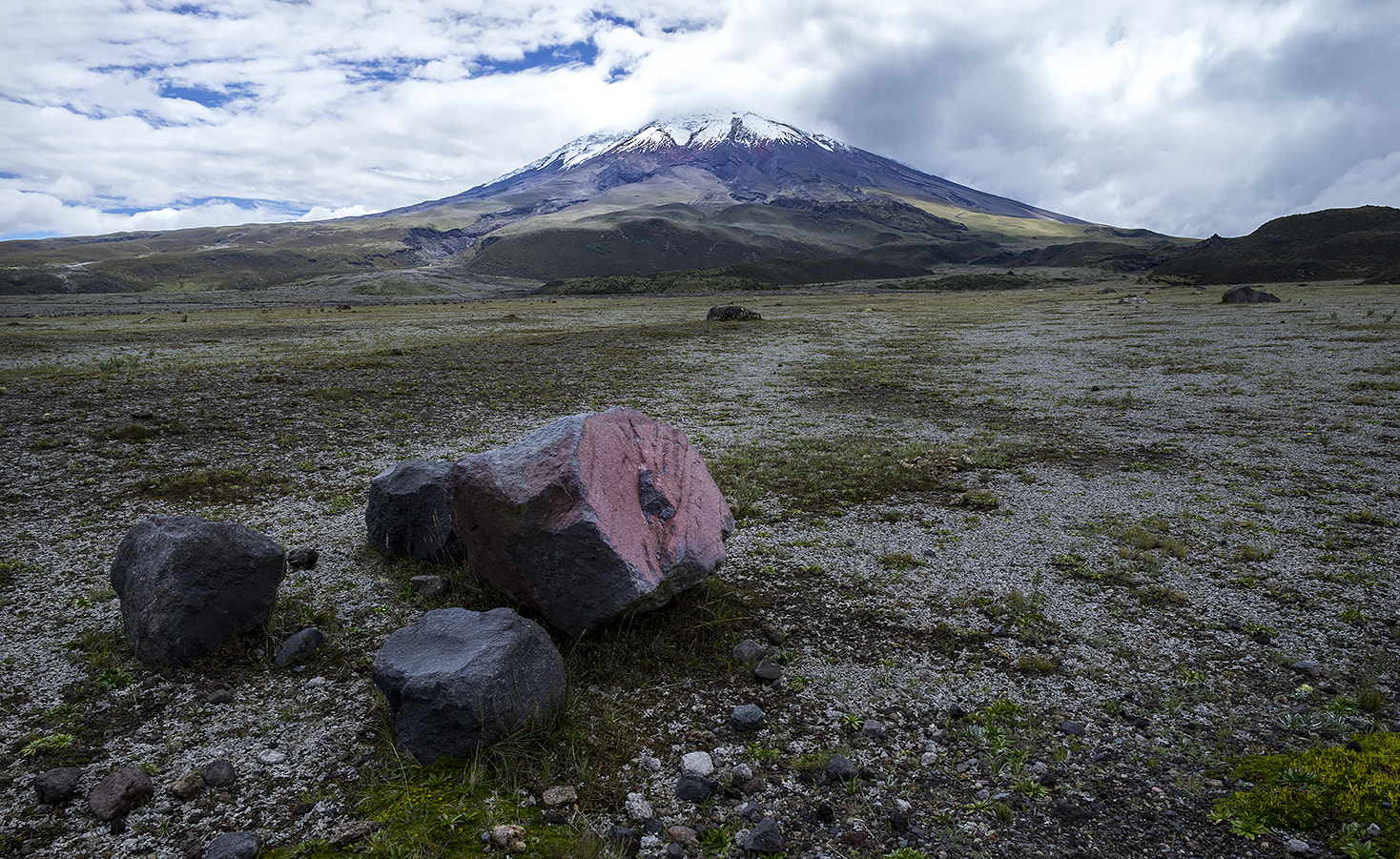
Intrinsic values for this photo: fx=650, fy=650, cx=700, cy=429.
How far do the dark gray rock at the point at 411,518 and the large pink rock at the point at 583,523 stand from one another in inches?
67.9

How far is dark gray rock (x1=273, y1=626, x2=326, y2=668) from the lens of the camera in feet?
23.7

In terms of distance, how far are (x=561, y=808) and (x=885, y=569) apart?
235 inches

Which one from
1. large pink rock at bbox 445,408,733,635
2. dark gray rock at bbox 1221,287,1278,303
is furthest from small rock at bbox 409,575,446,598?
dark gray rock at bbox 1221,287,1278,303

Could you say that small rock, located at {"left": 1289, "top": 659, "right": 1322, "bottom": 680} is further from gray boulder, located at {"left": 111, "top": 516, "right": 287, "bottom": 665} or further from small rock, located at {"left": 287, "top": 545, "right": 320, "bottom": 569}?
small rock, located at {"left": 287, "top": 545, "right": 320, "bottom": 569}

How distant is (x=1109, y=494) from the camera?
12680mm

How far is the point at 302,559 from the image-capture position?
9.57 metres

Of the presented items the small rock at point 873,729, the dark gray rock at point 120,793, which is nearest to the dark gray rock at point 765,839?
the small rock at point 873,729

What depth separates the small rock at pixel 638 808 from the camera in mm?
5195

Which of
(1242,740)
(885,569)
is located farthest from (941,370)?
(1242,740)

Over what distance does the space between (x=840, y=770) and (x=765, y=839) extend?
0.99 meters

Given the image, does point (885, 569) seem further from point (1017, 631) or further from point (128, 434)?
point (128, 434)

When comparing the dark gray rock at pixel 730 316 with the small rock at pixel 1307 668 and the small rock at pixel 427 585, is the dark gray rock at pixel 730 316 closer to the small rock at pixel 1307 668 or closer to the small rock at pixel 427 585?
the small rock at pixel 427 585

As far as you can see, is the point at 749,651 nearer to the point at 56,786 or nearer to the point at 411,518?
the point at 411,518

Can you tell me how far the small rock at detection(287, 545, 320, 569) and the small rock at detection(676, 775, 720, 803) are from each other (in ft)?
22.8
